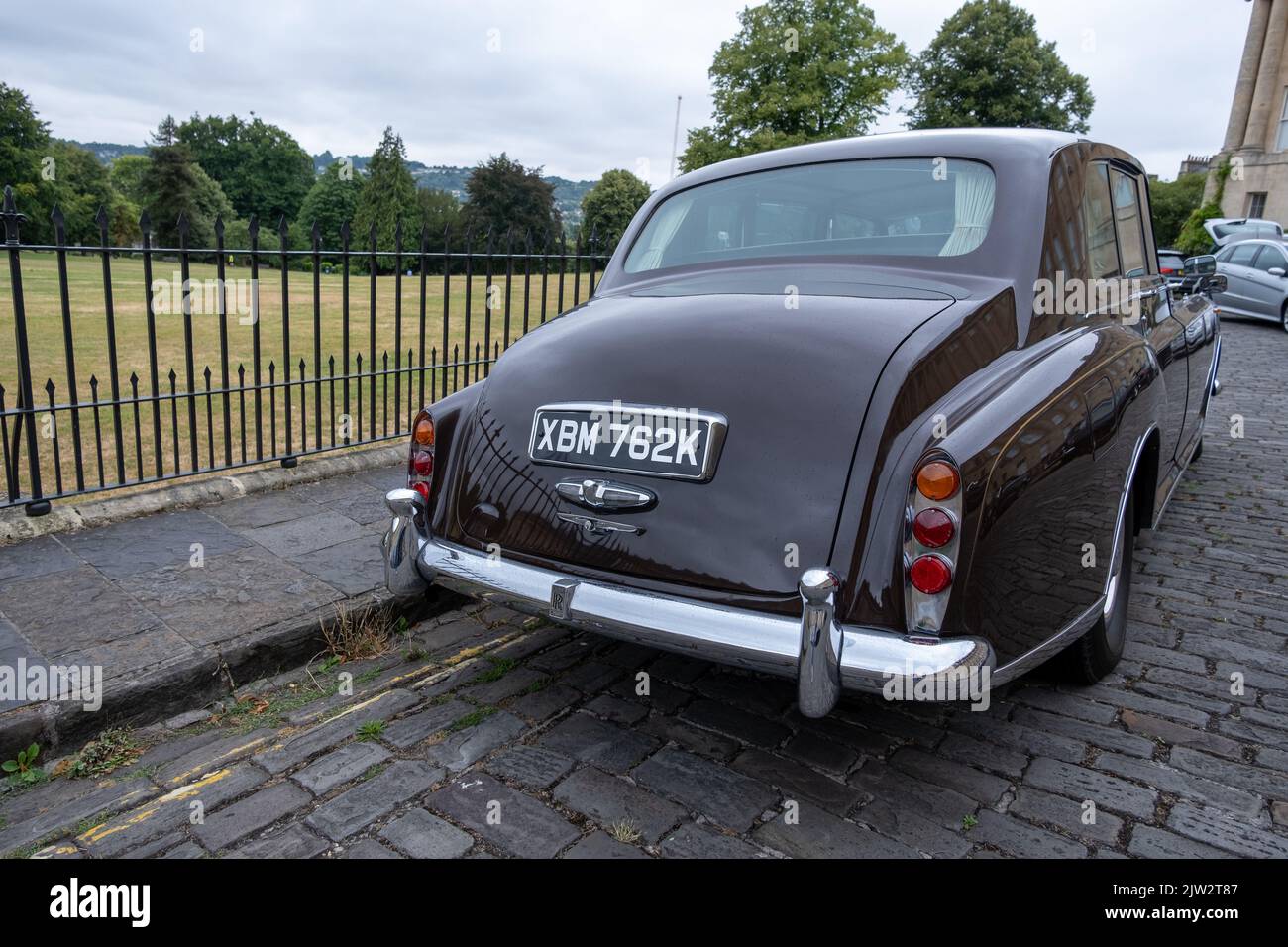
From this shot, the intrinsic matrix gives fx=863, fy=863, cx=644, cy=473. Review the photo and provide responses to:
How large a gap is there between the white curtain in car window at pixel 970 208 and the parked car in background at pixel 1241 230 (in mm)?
21793

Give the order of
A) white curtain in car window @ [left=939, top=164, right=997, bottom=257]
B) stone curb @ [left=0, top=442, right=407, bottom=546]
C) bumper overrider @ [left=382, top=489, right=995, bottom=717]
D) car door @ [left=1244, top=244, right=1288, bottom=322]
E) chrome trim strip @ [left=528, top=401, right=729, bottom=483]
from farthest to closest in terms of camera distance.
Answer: car door @ [left=1244, top=244, right=1288, bottom=322] < stone curb @ [left=0, top=442, right=407, bottom=546] < white curtain in car window @ [left=939, top=164, right=997, bottom=257] < chrome trim strip @ [left=528, top=401, right=729, bottom=483] < bumper overrider @ [left=382, top=489, right=995, bottom=717]

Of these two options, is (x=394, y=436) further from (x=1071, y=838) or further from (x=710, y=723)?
(x=1071, y=838)

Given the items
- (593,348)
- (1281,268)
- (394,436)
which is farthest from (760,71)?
(593,348)

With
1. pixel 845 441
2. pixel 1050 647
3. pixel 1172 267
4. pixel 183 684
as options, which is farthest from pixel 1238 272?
pixel 183 684

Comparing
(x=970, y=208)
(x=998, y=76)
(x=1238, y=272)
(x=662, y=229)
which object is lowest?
(x=662, y=229)

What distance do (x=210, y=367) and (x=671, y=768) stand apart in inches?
328

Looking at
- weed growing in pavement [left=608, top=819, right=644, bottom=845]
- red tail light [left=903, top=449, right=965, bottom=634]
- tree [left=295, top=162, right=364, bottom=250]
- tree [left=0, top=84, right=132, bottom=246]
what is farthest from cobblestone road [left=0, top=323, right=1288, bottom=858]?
tree [left=295, top=162, right=364, bottom=250]

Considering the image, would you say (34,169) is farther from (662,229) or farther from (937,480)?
(937,480)

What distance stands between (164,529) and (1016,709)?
4283 millimetres

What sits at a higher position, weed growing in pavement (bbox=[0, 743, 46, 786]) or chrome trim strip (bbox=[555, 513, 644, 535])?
chrome trim strip (bbox=[555, 513, 644, 535])

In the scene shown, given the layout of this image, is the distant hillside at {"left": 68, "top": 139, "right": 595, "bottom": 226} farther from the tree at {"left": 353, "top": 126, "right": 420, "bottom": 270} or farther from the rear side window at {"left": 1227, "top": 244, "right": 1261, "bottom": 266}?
the rear side window at {"left": 1227, "top": 244, "right": 1261, "bottom": 266}

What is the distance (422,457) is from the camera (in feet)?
10.7

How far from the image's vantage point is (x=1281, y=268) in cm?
1573

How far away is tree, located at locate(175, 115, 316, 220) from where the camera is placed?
83250mm
